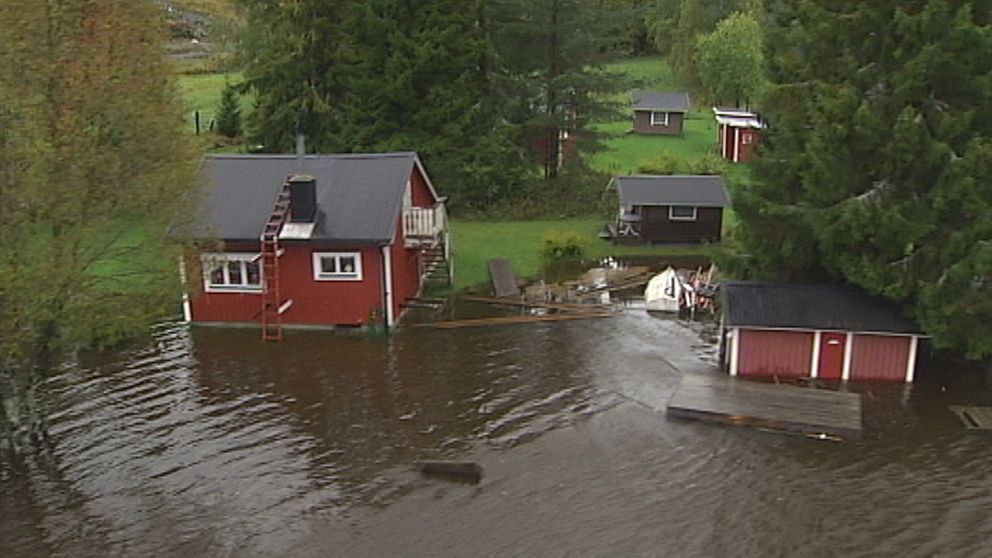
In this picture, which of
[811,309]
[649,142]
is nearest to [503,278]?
[811,309]

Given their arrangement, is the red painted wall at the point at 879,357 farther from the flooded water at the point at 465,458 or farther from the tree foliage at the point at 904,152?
the tree foliage at the point at 904,152

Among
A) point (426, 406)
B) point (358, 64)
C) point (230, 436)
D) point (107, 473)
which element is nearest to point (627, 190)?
point (358, 64)

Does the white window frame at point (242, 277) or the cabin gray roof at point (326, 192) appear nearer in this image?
the cabin gray roof at point (326, 192)

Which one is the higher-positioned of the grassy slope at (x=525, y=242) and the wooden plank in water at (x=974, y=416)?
the grassy slope at (x=525, y=242)

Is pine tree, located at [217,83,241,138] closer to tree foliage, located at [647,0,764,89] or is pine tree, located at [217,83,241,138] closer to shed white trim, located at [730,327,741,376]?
tree foliage, located at [647,0,764,89]

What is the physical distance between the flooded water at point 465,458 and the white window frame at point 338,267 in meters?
2.34

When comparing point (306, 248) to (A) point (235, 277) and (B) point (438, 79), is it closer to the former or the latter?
(A) point (235, 277)

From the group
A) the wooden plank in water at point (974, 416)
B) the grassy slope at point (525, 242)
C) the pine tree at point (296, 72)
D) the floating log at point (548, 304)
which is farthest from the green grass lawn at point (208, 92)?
the wooden plank in water at point (974, 416)

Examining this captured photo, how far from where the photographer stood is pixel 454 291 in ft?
104

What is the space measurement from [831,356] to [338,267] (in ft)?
43.6

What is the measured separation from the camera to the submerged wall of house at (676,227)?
37.2 m

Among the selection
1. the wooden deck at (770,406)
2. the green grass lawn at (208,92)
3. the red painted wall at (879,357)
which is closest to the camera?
the wooden deck at (770,406)

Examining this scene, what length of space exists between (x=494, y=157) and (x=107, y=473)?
81.5ft

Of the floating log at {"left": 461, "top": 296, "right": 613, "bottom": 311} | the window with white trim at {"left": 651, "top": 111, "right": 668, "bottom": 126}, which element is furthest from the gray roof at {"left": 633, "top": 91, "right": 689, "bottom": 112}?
the floating log at {"left": 461, "top": 296, "right": 613, "bottom": 311}
